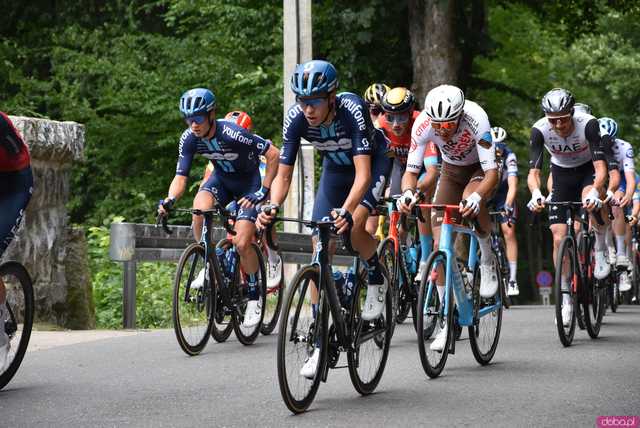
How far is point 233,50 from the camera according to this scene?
25266 mm

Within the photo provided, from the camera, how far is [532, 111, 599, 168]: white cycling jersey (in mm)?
12055

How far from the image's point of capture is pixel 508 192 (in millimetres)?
16016

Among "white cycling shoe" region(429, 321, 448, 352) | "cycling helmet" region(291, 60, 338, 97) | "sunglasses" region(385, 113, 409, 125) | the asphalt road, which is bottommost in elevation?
the asphalt road

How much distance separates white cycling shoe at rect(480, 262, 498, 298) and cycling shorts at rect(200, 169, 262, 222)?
107 inches

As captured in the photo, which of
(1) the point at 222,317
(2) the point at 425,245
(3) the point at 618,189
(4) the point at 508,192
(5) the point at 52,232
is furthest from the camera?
(4) the point at 508,192

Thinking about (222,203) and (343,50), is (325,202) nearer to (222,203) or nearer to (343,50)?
(222,203)

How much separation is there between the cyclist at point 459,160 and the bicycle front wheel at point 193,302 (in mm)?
1865

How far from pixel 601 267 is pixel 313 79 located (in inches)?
191

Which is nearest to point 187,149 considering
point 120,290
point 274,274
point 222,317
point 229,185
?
point 229,185

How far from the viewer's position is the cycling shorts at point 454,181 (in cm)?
1077

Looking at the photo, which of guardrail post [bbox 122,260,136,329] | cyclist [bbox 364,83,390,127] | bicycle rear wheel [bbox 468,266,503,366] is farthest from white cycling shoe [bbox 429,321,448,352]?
guardrail post [bbox 122,260,136,329]

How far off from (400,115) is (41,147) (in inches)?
133

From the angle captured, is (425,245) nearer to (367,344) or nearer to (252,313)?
(252,313)

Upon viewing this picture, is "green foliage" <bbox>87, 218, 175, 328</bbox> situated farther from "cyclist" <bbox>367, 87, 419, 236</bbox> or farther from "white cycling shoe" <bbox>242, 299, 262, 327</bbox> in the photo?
"white cycling shoe" <bbox>242, 299, 262, 327</bbox>
